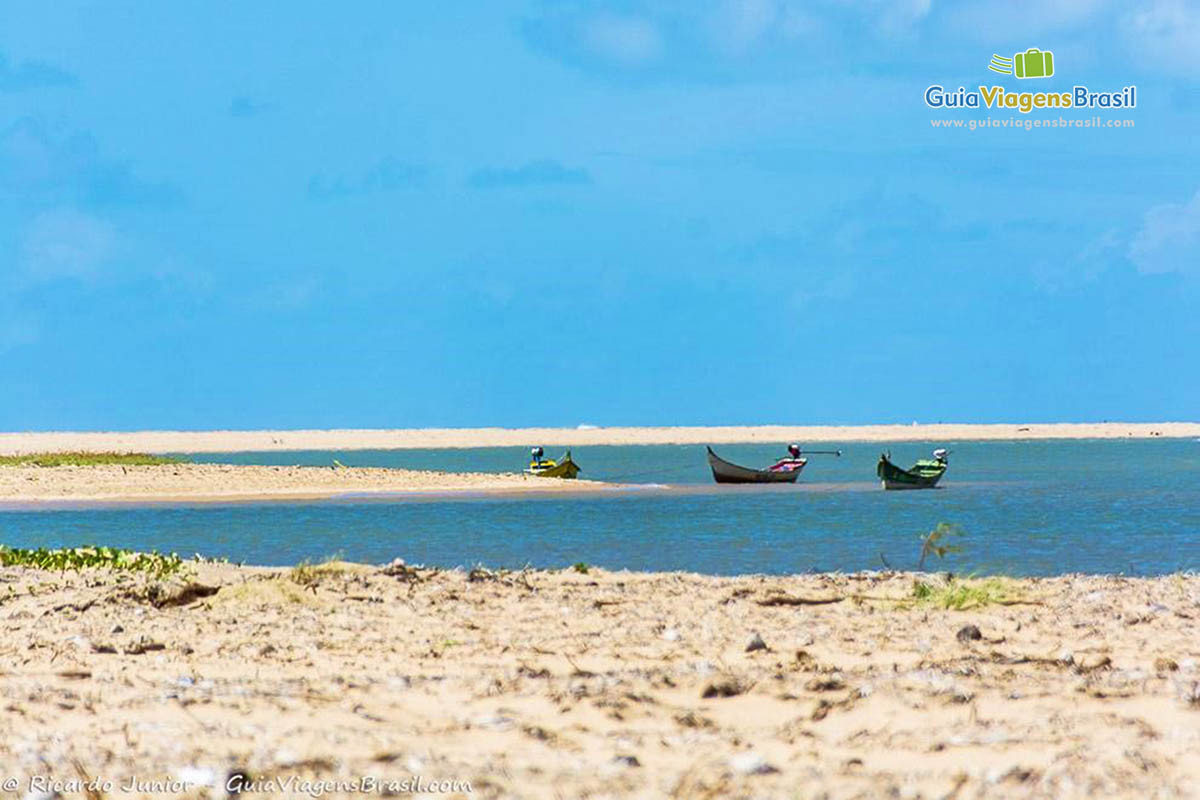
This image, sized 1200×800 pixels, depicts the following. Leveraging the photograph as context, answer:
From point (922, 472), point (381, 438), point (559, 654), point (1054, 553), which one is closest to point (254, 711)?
point (559, 654)

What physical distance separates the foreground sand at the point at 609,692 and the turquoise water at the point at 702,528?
7077 mm

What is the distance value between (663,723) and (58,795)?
2.98 meters

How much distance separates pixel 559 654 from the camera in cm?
990

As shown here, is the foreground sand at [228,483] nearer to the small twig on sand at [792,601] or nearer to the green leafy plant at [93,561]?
the green leafy plant at [93,561]

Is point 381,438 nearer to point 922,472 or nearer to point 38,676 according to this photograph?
point 922,472

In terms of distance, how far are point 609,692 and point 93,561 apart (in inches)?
442

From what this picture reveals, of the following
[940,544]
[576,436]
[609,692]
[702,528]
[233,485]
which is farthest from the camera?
[576,436]

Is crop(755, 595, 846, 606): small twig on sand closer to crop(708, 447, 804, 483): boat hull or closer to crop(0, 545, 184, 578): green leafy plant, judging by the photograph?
crop(0, 545, 184, 578): green leafy plant

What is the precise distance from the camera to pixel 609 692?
311 inches

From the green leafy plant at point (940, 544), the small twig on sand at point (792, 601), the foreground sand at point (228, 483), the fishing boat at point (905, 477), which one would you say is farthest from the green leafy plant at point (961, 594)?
the fishing boat at point (905, 477)

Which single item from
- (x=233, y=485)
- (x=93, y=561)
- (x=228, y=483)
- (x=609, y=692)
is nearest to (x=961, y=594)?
(x=609, y=692)

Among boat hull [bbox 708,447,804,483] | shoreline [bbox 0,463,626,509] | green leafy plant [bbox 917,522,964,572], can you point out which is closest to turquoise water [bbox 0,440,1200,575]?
green leafy plant [bbox 917,522,964,572]

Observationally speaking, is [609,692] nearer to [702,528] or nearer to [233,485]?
[702,528]

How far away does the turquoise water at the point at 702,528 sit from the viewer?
2327 cm
